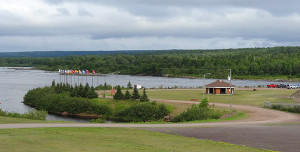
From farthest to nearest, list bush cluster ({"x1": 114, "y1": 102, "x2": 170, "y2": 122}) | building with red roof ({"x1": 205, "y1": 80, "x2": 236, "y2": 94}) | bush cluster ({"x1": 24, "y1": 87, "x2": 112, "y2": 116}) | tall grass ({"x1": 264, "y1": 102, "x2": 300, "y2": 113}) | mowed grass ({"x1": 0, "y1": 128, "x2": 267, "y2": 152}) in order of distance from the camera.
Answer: building with red roof ({"x1": 205, "y1": 80, "x2": 236, "y2": 94})
bush cluster ({"x1": 24, "y1": 87, "x2": 112, "y2": 116})
bush cluster ({"x1": 114, "y1": 102, "x2": 170, "y2": 122})
tall grass ({"x1": 264, "y1": 102, "x2": 300, "y2": 113})
mowed grass ({"x1": 0, "y1": 128, "x2": 267, "y2": 152})

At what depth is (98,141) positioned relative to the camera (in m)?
27.1

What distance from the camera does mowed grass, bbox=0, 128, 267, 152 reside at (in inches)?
917

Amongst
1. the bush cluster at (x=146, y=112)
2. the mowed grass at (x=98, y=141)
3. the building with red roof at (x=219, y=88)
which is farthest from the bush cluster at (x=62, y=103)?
the mowed grass at (x=98, y=141)

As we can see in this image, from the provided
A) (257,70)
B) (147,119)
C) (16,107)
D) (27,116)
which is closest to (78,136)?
(27,116)

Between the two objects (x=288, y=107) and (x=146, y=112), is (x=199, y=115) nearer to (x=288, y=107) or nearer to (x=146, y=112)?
(x=146, y=112)

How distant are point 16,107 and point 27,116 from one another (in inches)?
1717

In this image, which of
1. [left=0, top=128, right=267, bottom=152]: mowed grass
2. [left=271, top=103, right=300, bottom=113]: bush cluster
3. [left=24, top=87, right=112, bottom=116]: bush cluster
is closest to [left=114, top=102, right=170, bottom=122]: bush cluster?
[left=24, top=87, right=112, bottom=116]: bush cluster

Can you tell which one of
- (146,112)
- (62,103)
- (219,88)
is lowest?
(62,103)

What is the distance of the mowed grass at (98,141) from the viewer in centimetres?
2328

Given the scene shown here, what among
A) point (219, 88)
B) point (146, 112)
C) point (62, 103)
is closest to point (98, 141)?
point (146, 112)

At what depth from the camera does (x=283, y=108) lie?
60.2 m

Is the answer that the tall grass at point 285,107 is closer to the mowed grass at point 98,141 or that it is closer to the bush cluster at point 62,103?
the bush cluster at point 62,103

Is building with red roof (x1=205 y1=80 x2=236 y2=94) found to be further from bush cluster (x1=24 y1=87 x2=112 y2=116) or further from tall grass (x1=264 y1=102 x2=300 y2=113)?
bush cluster (x1=24 y1=87 x2=112 y2=116)

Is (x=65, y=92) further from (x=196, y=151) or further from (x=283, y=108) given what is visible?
(x=196, y=151)
